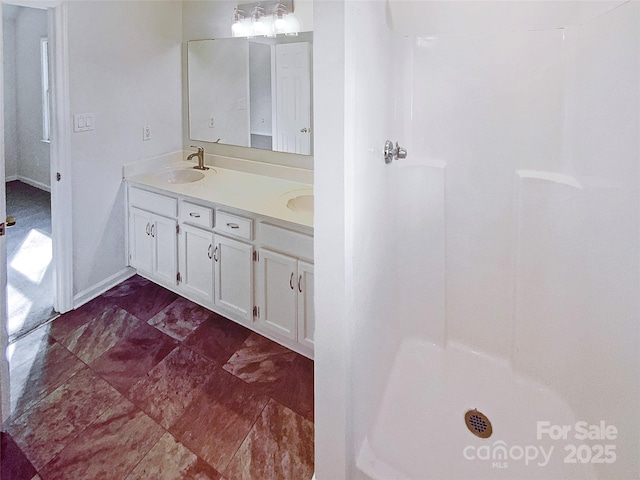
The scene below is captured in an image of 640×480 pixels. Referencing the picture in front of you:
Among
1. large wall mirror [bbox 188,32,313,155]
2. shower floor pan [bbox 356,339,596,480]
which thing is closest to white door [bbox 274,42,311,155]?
large wall mirror [bbox 188,32,313,155]

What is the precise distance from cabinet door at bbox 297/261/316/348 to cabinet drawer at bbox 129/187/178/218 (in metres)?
0.96

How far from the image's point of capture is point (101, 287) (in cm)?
282

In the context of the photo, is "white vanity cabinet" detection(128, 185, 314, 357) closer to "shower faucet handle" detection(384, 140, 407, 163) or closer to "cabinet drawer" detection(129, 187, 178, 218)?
"cabinet drawer" detection(129, 187, 178, 218)

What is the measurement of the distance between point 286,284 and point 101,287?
1492mm

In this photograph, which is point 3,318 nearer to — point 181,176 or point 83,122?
point 83,122

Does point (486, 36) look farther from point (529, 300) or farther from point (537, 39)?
point (529, 300)

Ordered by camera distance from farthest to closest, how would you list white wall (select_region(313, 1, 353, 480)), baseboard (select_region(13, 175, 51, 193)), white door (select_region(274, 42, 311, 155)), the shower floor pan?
1. baseboard (select_region(13, 175, 51, 193))
2. white door (select_region(274, 42, 311, 155))
3. the shower floor pan
4. white wall (select_region(313, 1, 353, 480))

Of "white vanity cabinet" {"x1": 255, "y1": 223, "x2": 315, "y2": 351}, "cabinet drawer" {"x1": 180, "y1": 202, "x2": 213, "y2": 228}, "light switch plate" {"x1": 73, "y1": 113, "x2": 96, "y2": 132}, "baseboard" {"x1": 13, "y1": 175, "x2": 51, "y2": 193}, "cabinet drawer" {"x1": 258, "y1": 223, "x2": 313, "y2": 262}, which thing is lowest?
"white vanity cabinet" {"x1": 255, "y1": 223, "x2": 315, "y2": 351}

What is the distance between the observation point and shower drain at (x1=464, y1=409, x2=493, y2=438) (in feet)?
5.02

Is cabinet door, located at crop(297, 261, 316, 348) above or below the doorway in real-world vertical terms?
below

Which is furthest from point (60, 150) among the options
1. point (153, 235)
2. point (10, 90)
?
point (10, 90)

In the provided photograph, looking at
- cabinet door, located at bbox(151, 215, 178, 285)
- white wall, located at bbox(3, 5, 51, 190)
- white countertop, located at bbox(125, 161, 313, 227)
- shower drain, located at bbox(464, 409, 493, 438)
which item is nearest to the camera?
shower drain, located at bbox(464, 409, 493, 438)

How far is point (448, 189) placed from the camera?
185cm

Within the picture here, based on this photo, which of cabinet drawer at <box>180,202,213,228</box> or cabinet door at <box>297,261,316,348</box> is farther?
cabinet drawer at <box>180,202,213,228</box>
